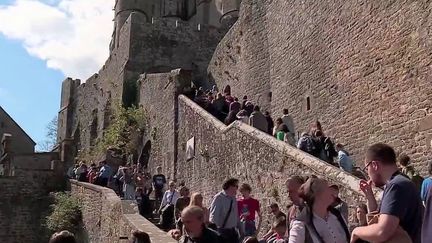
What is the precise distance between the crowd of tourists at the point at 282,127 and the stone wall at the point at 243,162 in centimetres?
51

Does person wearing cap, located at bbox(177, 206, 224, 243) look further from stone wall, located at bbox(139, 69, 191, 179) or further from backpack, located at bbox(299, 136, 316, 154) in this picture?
stone wall, located at bbox(139, 69, 191, 179)

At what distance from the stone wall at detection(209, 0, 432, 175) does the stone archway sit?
16.9ft

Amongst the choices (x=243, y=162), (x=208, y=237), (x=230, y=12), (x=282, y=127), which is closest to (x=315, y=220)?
(x=208, y=237)

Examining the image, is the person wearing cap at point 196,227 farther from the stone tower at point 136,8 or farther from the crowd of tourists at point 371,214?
the stone tower at point 136,8

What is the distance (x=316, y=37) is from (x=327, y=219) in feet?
43.8

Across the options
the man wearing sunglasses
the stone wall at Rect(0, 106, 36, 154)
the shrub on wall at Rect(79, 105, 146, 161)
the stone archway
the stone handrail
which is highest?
the stone wall at Rect(0, 106, 36, 154)

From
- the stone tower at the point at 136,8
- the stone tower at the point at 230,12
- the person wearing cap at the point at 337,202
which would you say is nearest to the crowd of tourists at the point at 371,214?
the person wearing cap at the point at 337,202

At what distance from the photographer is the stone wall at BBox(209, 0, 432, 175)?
1196 cm

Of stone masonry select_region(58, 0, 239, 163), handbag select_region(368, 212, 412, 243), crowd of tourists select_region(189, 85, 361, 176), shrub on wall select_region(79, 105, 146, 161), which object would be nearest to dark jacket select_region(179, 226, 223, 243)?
handbag select_region(368, 212, 412, 243)

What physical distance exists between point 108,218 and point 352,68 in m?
7.27

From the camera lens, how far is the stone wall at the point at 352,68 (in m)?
12.0

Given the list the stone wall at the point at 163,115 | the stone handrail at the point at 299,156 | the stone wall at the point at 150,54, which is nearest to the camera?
the stone handrail at the point at 299,156

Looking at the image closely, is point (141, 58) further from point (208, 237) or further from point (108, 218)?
point (208, 237)

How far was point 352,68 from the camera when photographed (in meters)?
14.8
